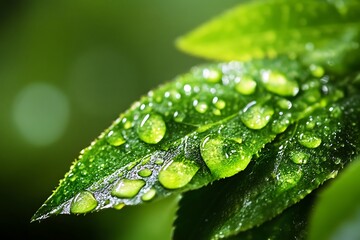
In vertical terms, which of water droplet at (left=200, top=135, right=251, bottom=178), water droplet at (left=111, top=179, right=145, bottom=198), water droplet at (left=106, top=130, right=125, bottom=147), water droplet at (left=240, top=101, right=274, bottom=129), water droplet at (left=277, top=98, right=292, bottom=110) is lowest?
water droplet at (left=277, top=98, right=292, bottom=110)

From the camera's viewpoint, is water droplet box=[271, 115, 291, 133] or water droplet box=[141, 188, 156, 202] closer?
water droplet box=[141, 188, 156, 202]

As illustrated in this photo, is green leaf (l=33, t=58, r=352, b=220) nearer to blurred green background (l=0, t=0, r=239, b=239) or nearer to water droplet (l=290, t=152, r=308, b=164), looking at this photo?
water droplet (l=290, t=152, r=308, b=164)

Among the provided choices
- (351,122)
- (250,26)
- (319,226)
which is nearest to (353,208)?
(319,226)

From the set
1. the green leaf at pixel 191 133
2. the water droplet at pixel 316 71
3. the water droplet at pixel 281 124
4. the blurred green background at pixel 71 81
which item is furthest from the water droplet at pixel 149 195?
the blurred green background at pixel 71 81

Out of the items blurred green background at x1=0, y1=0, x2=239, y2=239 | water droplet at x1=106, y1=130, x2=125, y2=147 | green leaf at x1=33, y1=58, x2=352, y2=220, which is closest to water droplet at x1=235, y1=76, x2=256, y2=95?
green leaf at x1=33, y1=58, x2=352, y2=220

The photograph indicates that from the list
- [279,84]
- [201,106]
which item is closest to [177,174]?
[201,106]

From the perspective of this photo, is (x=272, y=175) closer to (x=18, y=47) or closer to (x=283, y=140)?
(x=283, y=140)

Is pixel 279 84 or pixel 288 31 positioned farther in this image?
pixel 288 31

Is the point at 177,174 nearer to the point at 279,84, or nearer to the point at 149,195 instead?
the point at 149,195
